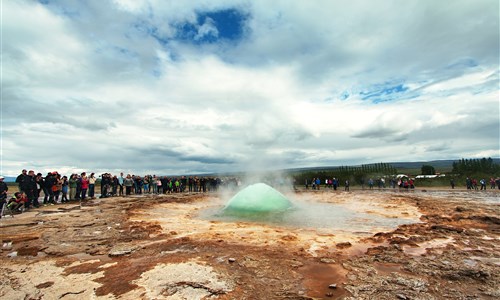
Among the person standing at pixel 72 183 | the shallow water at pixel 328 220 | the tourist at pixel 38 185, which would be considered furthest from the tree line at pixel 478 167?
the tourist at pixel 38 185

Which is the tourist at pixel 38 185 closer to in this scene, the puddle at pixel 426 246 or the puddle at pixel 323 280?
the puddle at pixel 323 280

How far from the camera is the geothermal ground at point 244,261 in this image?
387 centimetres

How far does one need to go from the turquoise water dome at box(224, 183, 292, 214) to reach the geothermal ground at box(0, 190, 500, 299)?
12.2 feet

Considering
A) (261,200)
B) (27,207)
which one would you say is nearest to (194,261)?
(261,200)

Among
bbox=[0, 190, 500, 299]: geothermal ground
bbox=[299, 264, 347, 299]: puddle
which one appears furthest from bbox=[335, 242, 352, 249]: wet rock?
bbox=[299, 264, 347, 299]: puddle

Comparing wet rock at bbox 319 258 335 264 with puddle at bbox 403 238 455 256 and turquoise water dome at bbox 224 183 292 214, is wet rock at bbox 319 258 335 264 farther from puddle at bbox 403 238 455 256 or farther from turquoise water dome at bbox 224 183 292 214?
turquoise water dome at bbox 224 183 292 214

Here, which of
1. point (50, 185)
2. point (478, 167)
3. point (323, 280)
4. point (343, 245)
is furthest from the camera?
point (478, 167)

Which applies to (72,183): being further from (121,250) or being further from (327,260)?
(327,260)

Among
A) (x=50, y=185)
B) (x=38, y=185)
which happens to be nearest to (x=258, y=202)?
(x=50, y=185)

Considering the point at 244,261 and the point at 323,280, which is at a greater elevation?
the point at 244,261

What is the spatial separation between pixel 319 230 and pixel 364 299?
15.5 feet

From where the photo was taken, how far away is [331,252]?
582cm

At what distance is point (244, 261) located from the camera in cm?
509

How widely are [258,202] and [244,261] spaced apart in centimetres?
774
